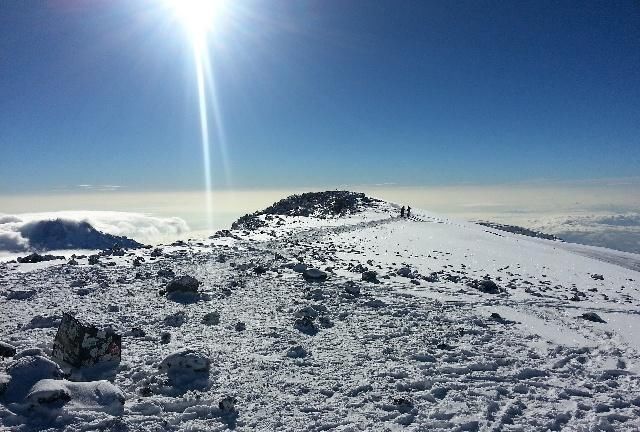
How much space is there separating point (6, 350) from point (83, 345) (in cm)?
184

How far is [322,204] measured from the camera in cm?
7438

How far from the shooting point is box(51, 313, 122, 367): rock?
30.9ft

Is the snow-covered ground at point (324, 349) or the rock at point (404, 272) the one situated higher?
the rock at point (404, 272)

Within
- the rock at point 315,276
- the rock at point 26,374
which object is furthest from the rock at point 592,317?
the rock at point 26,374

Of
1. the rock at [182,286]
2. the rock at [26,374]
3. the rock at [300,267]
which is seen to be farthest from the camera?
the rock at [300,267]

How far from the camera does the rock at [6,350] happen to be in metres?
9.47

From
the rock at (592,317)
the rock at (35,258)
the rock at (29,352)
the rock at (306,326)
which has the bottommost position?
the rock at (592,317)

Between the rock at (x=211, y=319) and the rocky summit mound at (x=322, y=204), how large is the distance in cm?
4602

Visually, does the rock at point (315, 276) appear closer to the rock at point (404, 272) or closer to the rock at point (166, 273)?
the rock at point (404, 272)

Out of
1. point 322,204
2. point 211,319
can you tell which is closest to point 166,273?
point 211,319

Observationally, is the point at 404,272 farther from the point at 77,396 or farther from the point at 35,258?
the point at 35,258

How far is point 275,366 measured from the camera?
33.3 ft

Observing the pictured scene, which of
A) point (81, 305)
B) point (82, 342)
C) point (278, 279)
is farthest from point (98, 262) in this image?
point (82, 342)

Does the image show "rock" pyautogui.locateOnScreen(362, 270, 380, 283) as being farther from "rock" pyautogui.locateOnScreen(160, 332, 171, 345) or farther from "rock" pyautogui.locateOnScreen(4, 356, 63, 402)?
→ "rock" pyautogui.locateOnScreen(4, 356, 63, 402)
